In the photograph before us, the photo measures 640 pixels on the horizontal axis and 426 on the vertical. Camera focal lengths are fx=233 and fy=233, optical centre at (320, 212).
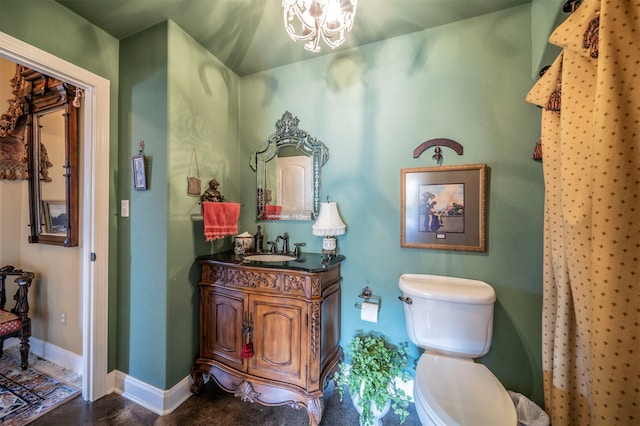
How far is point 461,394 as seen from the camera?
1.09m

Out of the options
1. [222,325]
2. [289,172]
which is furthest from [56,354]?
[289,172]

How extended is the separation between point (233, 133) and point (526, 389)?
9.22 feet

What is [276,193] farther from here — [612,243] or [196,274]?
[612,243]

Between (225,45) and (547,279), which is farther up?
(225,45)

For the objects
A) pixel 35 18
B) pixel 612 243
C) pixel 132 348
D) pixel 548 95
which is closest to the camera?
pixel 612 243

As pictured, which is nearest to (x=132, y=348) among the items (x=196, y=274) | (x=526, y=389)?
(x=196, y=274)

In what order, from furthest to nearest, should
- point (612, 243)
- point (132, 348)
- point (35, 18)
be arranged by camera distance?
point (132, 348)
point (35, 18)
point (612, 243)

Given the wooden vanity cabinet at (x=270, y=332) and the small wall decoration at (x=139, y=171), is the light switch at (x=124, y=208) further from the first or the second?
the wooden vanity cabinet at (x=270, y=332)

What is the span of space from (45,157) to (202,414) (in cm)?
248

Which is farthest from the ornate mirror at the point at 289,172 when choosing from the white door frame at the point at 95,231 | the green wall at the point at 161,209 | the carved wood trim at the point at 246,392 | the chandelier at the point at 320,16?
the carved wood trim at the point at 246,392

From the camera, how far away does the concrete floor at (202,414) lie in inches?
58.0

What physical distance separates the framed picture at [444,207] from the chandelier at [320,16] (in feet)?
3.15

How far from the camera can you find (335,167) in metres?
1.85

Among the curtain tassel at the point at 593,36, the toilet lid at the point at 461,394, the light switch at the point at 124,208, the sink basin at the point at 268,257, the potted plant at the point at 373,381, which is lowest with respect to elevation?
the potted plant at the point at 373,381
